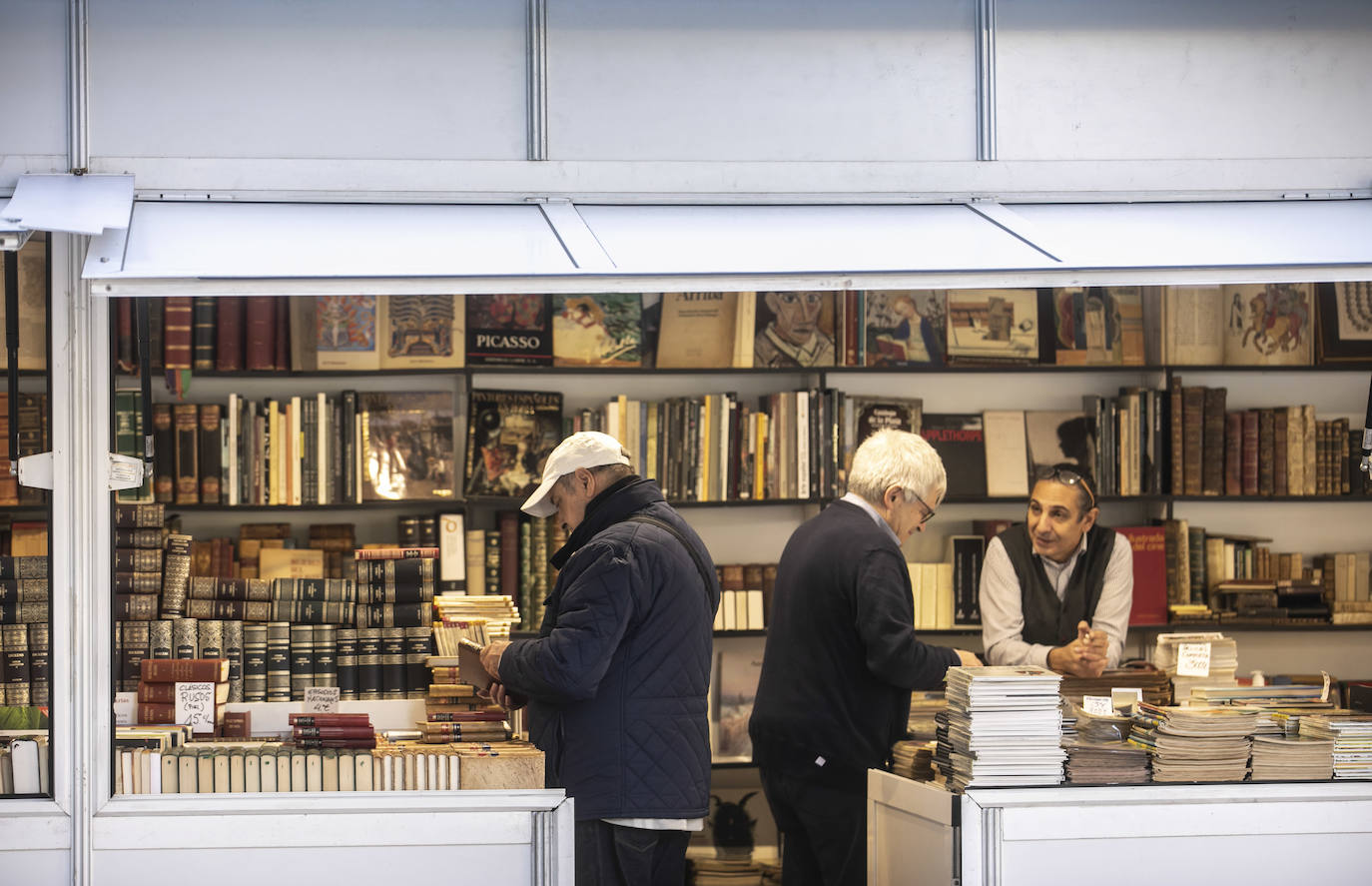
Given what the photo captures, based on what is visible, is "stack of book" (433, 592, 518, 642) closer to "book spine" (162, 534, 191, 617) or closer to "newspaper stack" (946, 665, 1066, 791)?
"book spine" (162, 534, 191, 617)

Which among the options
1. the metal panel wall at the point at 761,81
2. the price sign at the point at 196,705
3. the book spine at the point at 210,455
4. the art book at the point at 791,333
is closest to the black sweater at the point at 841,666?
the metal panel wall at the point at 761,81

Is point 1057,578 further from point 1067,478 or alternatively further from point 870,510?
point 870,510

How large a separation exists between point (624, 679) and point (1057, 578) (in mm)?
2002

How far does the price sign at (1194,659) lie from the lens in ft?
15.2

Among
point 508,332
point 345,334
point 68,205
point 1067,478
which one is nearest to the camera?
point 68,205

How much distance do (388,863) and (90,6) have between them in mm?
2331

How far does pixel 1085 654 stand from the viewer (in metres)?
4.68

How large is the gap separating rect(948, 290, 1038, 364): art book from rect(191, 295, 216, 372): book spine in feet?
10.0

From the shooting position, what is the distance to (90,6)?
379 cm

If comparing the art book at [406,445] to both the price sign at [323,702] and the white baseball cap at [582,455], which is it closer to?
the price sign at [323,702]

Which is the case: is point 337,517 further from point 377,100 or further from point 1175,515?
point 1175,515

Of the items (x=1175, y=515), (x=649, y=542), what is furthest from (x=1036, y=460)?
(x=649, y=542)

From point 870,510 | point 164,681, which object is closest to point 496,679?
point 164,681

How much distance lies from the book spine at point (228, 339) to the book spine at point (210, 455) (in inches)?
7.4
